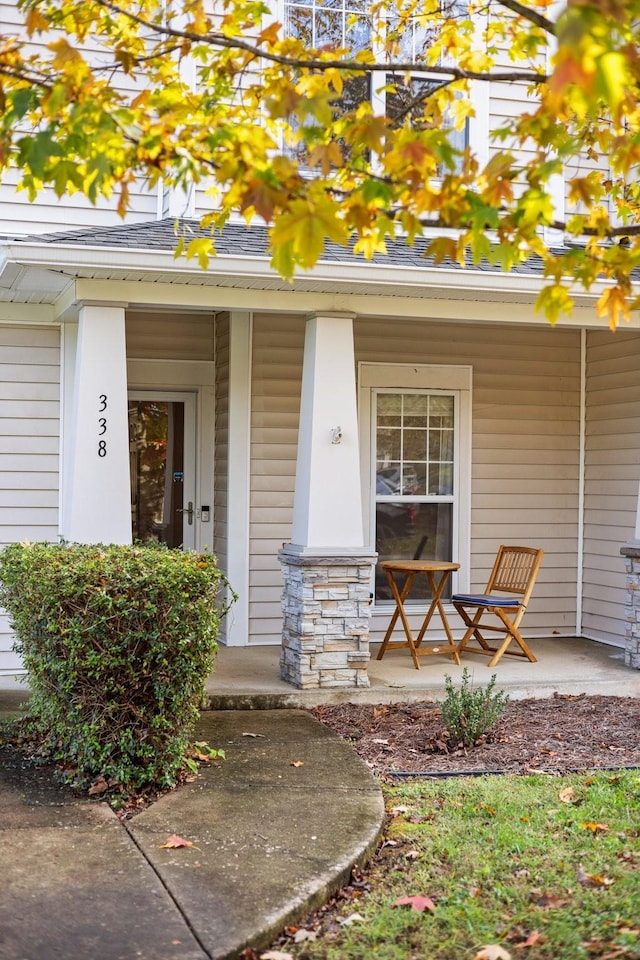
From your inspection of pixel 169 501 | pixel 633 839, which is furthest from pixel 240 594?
pixel 633 839

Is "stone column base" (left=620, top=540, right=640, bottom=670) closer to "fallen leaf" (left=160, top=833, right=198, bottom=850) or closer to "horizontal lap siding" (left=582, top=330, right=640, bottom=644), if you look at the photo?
"horizontal lap siding" (left=582, top=330, right=640, bottom=644)

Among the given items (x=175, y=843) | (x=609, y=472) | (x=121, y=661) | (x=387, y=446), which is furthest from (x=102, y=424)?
(x=609, y=472)

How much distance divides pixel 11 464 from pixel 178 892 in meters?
5.02

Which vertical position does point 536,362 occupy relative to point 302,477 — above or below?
above

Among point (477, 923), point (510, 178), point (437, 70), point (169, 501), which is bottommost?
point (477, 923)

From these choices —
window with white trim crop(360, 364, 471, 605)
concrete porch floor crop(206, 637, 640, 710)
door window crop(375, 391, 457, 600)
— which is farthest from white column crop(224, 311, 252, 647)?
door window crop(375, 391, 457, 600)

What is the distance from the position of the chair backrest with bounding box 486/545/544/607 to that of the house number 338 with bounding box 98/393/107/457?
3.63m

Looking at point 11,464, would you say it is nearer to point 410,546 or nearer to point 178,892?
point 410,546

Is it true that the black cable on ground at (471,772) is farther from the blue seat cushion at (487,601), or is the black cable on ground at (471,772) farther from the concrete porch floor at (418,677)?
the blue seat cushion at (487,601)

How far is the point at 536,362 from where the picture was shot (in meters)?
10.0

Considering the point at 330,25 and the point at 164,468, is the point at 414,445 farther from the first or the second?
the point at 330,25

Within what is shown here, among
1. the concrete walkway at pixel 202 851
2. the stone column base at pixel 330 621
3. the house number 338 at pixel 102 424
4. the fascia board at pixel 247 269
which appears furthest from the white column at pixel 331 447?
the house number 338 at pixel 102 424

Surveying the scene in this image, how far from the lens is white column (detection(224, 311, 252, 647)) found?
356 inches

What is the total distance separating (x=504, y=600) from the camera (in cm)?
840
